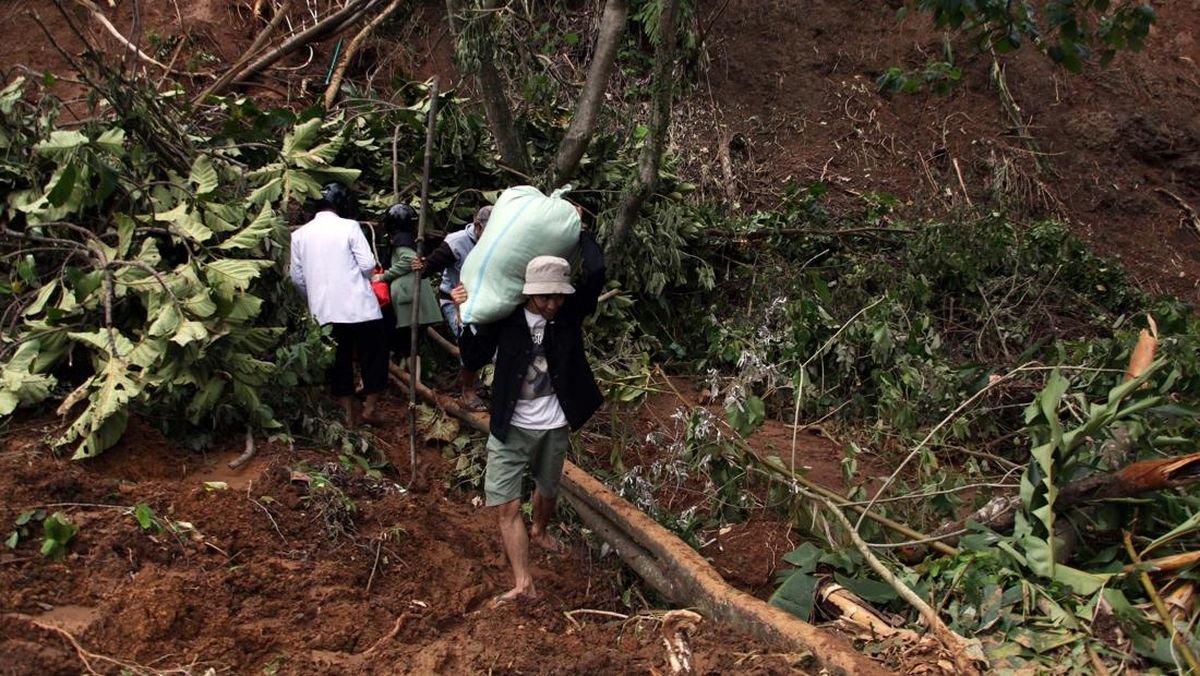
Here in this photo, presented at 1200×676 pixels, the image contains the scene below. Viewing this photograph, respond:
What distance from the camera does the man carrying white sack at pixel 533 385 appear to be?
171 inches

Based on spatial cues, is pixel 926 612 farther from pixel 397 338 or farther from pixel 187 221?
pixel 187 221

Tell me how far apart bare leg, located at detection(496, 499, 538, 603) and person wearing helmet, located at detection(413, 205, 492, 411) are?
1470 mm

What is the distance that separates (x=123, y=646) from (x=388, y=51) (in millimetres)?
7082

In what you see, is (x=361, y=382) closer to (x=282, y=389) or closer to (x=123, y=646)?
(x=282, y=389)

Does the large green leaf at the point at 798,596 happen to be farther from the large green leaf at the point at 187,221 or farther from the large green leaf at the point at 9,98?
the large green leaf at the point at 9,98

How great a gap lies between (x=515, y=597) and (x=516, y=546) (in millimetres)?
210

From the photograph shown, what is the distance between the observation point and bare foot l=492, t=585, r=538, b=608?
4.38 metres

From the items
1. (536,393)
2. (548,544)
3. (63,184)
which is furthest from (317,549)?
(63,184)

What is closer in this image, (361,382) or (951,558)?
(951,558)

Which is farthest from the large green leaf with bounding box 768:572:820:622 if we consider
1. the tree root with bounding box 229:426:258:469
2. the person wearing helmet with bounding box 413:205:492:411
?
the tree root with bounding box 229:426:258:469

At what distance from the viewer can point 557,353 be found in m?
4.38

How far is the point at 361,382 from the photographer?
647 centimetres

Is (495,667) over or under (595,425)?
over

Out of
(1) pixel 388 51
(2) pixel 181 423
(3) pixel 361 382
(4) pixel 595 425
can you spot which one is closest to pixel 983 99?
(1) pixel 388 51
